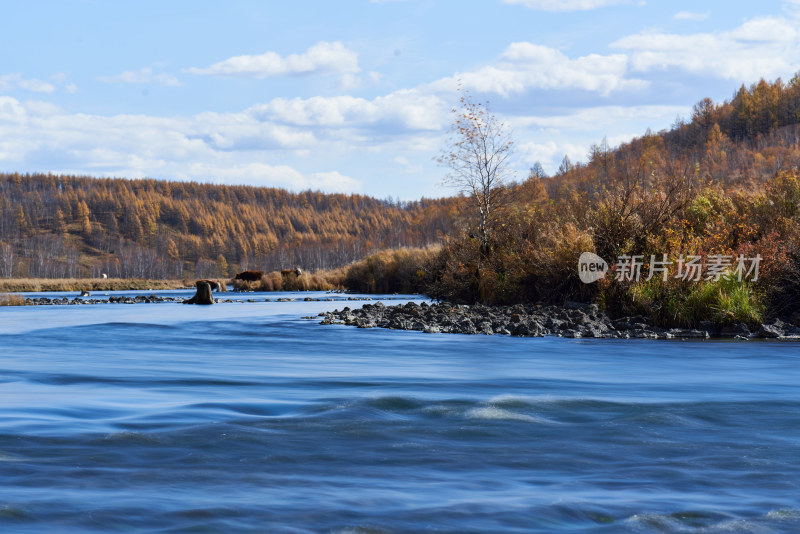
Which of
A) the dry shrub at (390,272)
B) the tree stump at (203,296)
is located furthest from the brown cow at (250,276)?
the tree stump at (203,296)

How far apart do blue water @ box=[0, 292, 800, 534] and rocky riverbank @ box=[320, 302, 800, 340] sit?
3228mm

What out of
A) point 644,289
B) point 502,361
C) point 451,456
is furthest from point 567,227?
point 451,456

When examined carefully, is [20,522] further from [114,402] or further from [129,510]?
[114,402]

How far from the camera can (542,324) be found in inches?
832

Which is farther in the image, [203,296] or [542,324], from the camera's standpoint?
[203,296]

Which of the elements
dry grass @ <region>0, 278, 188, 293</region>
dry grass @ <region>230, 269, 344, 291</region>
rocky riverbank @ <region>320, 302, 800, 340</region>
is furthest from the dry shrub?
dry grass @ <region>0, 278, 188, 293</region>

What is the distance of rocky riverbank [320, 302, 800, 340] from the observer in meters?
19.5

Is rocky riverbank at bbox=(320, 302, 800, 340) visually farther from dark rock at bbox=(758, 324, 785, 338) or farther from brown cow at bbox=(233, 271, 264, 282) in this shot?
brown cow at bbox=(233, 271, 264, 282)

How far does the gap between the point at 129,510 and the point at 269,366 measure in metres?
9.79

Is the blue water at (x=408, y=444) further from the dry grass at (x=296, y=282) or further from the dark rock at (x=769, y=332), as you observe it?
the dry grass at (x=296, y=282)

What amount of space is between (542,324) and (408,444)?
1361 cm

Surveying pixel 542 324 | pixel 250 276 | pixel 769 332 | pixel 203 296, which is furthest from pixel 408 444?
pixel 250 276

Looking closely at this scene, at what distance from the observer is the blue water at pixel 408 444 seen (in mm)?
5562

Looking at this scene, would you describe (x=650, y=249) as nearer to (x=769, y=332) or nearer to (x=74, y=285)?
(x=769, y=332)
